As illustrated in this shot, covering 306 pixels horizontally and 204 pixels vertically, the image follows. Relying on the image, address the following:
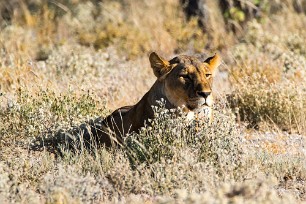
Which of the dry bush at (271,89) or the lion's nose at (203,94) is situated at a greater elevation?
the lion's nose at (203,94)

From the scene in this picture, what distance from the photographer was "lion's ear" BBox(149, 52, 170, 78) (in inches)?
277

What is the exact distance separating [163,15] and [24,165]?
1005 cm

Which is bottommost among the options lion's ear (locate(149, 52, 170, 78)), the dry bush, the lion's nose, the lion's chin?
the dry bush

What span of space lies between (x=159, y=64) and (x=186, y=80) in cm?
50

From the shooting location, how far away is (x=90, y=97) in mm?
8172

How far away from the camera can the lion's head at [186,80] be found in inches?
256

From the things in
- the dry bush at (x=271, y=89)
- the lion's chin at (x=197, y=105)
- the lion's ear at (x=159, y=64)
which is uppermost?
the lion's ear at (x=159, y=64)

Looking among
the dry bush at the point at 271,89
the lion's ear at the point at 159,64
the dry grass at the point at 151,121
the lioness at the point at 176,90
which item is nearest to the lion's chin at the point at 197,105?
the lioness at the point at 176,90

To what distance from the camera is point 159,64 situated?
710cm

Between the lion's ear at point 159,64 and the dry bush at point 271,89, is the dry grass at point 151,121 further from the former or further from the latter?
the lion's ear at point 159,64

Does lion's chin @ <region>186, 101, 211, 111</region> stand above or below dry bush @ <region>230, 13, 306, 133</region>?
above

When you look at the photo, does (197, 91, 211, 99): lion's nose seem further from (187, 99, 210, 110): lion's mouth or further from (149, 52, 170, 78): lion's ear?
(149, 52, 170, 78): lion's ear

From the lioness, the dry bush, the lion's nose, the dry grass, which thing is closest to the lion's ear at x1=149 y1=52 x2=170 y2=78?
the lioness

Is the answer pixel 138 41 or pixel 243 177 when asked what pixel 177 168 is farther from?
pixel 138 41
